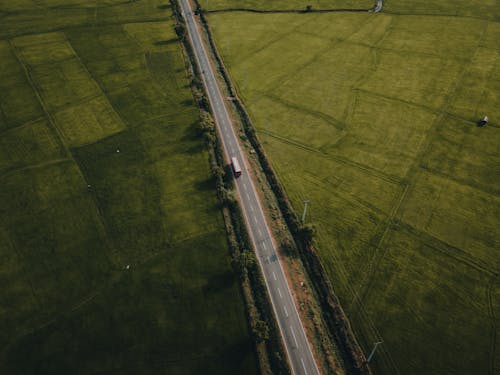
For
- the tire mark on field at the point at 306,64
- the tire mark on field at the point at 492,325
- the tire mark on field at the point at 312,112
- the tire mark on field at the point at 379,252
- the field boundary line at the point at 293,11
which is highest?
the field boundary line at the point at 293,11

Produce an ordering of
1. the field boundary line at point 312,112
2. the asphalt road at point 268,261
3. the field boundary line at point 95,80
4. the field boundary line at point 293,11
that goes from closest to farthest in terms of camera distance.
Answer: the asphalt road at point 268,261 → the field boundary line at point 312,112 → the field boundary line at point 95,80 → the field boundary line at point 293,11

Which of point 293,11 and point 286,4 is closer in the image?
point 293,11

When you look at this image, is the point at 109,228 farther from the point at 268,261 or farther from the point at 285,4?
the point at 285,4

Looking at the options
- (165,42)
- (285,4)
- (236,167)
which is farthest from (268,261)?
(285,4)

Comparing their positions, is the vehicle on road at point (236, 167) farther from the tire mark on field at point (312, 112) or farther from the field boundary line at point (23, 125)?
the field boundary line at point (23, 125)

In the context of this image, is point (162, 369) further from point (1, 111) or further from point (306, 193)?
point (1, 111)

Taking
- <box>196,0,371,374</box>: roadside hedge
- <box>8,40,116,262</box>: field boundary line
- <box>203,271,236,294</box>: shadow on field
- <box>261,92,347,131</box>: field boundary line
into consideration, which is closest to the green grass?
<box>261,92,347,131</box>: field boundary line

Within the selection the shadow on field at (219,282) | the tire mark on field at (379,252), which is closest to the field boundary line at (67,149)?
the shadow on field at (219,282)
